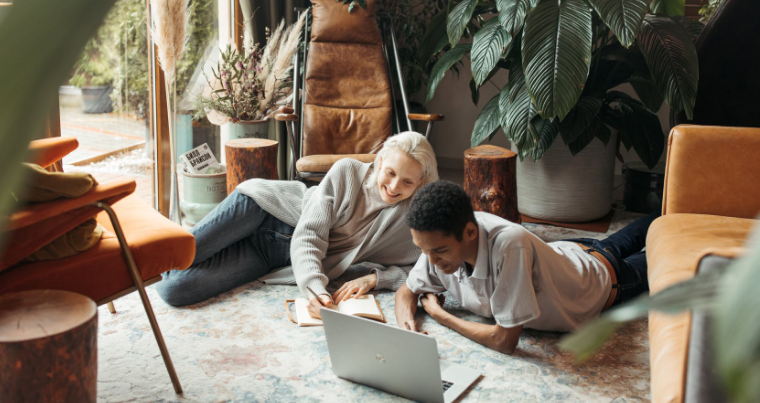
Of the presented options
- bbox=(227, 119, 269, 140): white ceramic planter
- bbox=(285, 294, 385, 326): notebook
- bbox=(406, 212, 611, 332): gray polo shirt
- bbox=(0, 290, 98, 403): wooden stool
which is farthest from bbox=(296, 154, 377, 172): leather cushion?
bbox=(0, 290, 98, 403): wooden stool

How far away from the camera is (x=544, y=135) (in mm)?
3174

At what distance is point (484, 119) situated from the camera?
3402 mm

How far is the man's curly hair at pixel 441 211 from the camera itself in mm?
1709

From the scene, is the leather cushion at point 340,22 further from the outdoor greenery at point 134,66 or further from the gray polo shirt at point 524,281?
the gray polo shirt at point 524,281

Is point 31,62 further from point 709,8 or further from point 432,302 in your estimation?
point 709,8

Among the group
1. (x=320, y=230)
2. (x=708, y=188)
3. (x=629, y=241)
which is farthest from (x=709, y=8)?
(x=320, y=230)

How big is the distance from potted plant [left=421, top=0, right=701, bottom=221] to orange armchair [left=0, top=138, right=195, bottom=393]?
181cm

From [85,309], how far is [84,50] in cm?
141

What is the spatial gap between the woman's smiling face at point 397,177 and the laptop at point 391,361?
0.74m

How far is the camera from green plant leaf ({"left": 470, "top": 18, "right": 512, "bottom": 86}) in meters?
3.04

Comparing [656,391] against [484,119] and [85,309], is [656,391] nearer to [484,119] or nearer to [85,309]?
[85,309]

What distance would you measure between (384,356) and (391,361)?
0.02 meters

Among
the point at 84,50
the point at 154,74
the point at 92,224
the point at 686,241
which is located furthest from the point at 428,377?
the point at 154,74

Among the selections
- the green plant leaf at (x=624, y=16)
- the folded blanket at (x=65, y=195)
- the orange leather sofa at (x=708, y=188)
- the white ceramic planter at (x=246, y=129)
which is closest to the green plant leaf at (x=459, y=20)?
the green plant leaf at (x=624, y=16)
